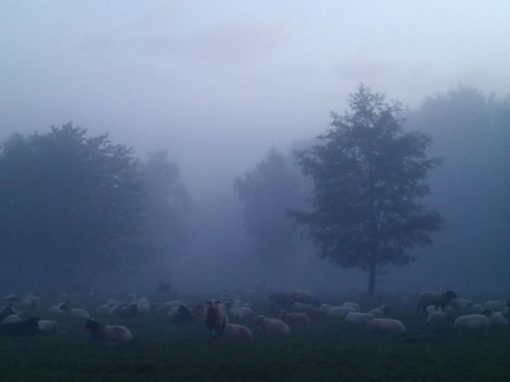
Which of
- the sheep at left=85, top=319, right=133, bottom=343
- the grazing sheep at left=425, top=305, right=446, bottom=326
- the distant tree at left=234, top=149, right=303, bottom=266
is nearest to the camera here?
the sheep at left=85, top=319, right=133, bottom=343

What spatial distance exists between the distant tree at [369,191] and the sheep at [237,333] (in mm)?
18753

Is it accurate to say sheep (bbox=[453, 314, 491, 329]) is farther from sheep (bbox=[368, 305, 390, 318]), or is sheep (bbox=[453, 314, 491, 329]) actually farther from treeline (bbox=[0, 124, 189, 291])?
treeline (bbox=[0, 124, 189, 291])

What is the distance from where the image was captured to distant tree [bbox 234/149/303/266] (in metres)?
61.7

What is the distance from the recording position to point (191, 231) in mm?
87688

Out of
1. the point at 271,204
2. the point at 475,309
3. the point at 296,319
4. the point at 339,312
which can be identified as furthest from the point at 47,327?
the point at 271,204

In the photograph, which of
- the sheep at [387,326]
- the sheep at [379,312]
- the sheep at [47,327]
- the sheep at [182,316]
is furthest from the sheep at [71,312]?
the sheep at [387,326]

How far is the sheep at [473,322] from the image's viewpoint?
21688mm

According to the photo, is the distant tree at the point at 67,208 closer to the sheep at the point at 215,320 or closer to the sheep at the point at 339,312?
the sheep at the point at 339,312

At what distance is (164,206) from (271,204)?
1429 centimetres

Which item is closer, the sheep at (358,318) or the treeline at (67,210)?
the sheep at (358,318)

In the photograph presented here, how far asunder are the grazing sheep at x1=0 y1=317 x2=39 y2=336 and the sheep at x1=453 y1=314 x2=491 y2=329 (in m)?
13.2

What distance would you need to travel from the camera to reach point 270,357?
627 inches

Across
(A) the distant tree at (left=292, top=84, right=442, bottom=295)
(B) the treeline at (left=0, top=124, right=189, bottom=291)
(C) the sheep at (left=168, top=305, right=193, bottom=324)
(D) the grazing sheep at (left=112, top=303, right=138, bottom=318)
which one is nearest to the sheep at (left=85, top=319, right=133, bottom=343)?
(C) the sheep at (left=168, top=305, right=193, bottom=324)

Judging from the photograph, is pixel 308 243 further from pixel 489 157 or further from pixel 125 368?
pixel 125 368
